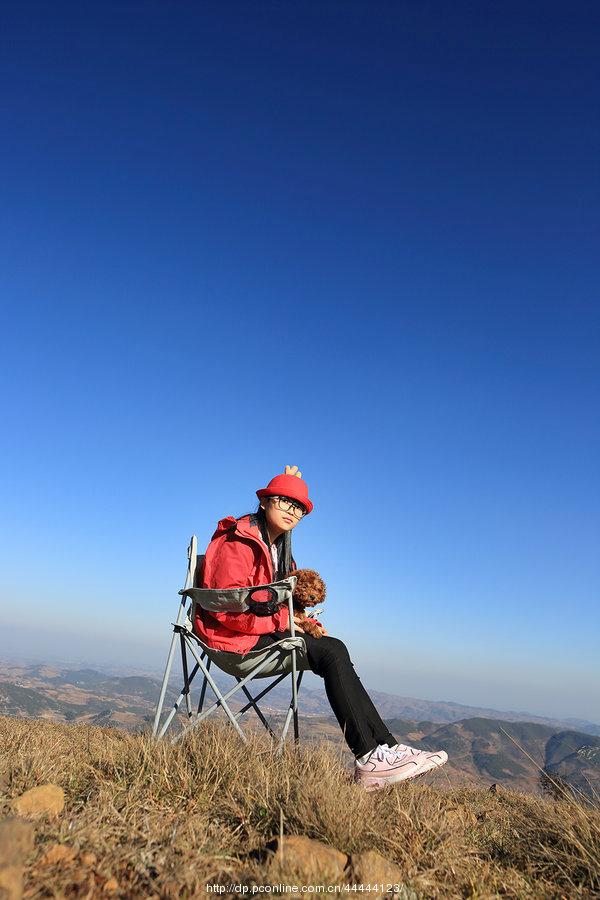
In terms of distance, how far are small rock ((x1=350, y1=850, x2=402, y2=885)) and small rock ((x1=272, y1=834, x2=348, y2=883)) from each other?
61 mm

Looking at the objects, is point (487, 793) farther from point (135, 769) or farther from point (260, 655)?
point (135, 769)

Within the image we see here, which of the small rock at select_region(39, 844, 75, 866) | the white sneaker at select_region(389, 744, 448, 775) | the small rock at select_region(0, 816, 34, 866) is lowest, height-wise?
the small rock at select_region(39, 844, 75, 866)

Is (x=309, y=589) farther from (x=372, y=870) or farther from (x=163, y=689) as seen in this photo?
(x=372, y=870)

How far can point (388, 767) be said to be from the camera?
3.47 m

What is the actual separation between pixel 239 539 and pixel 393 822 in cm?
231

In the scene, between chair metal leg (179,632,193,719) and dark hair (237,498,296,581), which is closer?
chair metal leg (179,632,193,719)

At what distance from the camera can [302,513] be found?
489 centimetres

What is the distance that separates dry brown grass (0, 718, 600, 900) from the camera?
1.97 metres

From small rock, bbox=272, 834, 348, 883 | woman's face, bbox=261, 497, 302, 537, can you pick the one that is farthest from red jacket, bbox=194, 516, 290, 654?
small rock, bbox=272, 834, 348, 883

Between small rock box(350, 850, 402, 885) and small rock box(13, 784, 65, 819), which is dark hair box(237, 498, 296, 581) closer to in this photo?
small rock box(13, 784, 65, 819)

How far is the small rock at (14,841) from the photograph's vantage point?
1.66 metres

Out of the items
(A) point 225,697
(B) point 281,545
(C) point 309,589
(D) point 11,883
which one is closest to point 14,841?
(D) point 11,883

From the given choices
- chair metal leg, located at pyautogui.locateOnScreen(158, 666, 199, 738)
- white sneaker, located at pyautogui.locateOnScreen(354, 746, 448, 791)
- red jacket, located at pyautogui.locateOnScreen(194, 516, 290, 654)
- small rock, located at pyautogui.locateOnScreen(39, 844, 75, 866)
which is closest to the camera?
small rock, located at pyautogui.locateOnScreen(39, 844, 75, 866)

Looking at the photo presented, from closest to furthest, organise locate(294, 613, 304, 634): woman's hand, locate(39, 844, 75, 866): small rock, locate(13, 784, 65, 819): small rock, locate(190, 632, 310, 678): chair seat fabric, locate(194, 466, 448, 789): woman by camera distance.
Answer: locate(39, 844, 75, 866): small rock, locate(13, 784, 65, 819): small rock, locate(194, 466, 448, 789): woman, locate(190, 632, 310, 678): chair seat fabric, locate(294, 613, 304, 634): woman's hand
